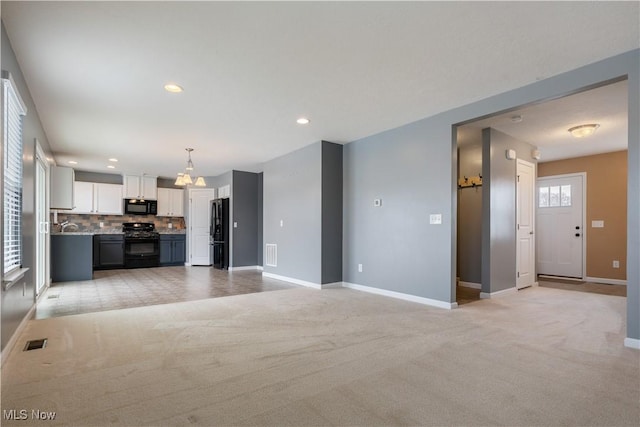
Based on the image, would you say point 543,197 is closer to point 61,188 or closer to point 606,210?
point 606,210

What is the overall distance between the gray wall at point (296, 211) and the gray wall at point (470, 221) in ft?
8.45

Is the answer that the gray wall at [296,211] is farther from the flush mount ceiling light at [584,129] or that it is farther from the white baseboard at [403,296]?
the flush mount ceiling light at [584,129]

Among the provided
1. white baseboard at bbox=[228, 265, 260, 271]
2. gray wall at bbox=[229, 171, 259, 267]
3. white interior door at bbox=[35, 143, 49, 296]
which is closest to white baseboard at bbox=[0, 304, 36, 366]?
white interior door at bbox=[35, 143, 49, 296]

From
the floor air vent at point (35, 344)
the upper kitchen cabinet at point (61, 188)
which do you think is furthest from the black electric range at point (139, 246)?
the floor air vent at point (35, 344)

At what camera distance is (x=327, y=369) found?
2.33 metres

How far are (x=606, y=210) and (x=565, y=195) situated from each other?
73 cm

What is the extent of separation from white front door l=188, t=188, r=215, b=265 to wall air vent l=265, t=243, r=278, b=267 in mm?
2838

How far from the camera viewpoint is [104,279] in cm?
657

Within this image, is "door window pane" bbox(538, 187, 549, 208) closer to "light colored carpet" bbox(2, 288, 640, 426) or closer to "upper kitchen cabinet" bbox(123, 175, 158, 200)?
"light colored carpet" bbox(2, 288, 640, 426)

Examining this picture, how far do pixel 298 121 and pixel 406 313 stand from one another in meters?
2.83

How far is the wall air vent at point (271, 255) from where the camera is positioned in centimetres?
675

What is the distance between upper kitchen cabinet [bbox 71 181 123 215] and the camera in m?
8.30

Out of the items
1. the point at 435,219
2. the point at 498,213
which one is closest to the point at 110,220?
the point at 435,219

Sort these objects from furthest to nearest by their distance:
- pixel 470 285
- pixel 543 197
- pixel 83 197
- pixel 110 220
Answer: pixel 110 220 → pixel 83 197 → pixel 543 197 → pixel 470 285
